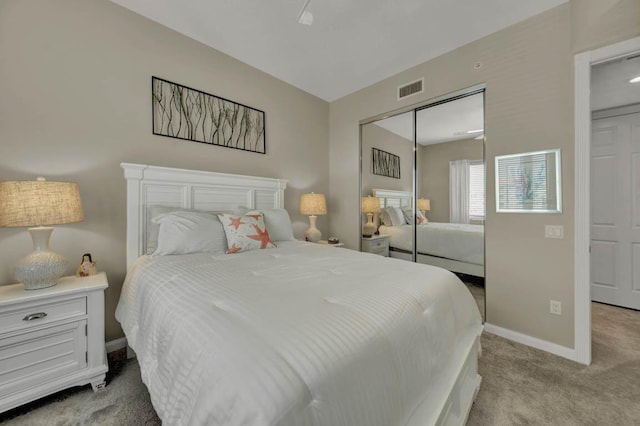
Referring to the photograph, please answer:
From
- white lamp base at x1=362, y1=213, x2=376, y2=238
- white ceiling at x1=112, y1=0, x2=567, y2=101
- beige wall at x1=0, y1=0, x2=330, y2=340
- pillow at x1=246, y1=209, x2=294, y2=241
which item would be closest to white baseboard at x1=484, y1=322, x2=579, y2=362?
white lamp base at x1=362, y1=213, x2=376, y2=238

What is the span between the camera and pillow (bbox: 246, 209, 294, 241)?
254cm

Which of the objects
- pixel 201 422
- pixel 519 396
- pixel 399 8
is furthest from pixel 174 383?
pixel 399 8

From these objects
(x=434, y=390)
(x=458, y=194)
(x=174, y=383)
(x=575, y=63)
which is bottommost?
(x=434, y=390)

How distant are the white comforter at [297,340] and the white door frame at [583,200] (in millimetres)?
1096

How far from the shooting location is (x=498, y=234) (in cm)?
234

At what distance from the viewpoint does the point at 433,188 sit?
2.88m

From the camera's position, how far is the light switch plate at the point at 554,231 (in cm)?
203

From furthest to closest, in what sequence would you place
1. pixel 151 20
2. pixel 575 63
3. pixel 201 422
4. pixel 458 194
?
pixel 458 194, pixel 151 20, pixel 575 63, pixel 201 422

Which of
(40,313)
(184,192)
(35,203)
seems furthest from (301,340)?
(184,192)

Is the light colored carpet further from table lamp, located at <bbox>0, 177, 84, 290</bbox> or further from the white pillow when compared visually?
the white pillow

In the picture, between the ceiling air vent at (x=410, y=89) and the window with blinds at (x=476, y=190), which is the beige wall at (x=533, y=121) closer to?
the window with blinds at (x=476, y=190)

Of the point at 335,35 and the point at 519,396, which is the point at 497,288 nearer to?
the point at 519,396

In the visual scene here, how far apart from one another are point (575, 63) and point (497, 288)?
6.33 feet

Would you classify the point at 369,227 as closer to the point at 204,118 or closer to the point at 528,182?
the point at 528,182
